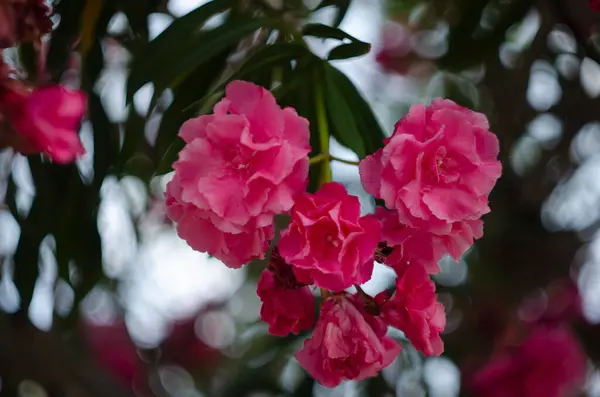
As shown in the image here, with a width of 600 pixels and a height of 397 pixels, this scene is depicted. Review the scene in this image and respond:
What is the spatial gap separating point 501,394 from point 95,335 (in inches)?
46.7

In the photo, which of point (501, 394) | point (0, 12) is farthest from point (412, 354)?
point (0, 12)

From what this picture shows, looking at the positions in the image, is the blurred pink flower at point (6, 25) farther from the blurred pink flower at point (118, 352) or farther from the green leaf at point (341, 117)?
the blurred pink flower at point (118, 352)

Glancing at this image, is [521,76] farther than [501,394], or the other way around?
[501,394]

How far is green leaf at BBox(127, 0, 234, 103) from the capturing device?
0.67 m

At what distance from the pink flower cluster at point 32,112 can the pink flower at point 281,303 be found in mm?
204

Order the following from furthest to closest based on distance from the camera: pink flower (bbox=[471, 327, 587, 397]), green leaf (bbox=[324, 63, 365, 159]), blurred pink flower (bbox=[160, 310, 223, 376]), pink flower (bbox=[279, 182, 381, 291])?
1. blurred pink flower (bbox=[160, 310, 223, 376])
2. pink flower (bbox=[471, 327, 587, 397])
3. green leaf (bbox=[324, 63, 365, 159])
4. pink flower (bbox=[279, 182, 381, 291])

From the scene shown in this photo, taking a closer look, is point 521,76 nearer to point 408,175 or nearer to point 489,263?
point 489,263

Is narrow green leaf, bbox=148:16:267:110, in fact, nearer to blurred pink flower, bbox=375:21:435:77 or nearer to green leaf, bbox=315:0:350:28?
green leaf, bbox=315:0:350:28

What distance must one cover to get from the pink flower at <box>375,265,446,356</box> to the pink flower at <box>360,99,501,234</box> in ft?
0.20

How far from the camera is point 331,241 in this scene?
1.80 ft

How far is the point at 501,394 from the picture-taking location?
4.80 feet

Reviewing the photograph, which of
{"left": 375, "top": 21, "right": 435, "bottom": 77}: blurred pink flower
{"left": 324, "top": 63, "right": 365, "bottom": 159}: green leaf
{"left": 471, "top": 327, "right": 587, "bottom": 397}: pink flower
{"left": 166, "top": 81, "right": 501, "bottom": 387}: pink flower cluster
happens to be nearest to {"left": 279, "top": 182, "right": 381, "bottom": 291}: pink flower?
{"left": 166, "top": 81, "right": 501, "bottom": 387}: pink flower cluster

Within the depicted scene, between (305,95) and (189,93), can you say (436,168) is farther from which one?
(189,93)

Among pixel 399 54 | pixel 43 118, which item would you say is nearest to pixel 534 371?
pixel 399 54
